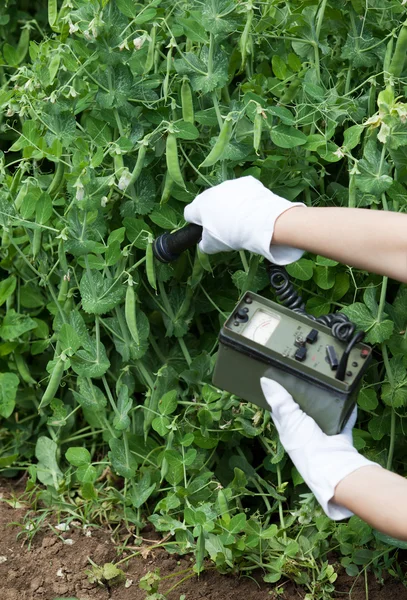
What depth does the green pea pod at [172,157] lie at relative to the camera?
6.23ft

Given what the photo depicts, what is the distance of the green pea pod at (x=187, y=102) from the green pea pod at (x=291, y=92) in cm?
25

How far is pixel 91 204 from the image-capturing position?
6.31 feet

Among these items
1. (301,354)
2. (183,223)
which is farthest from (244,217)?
(183,223)

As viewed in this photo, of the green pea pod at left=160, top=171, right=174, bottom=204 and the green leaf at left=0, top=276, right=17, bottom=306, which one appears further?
the green leaf at left=0, top=276, right=17, bottom=306

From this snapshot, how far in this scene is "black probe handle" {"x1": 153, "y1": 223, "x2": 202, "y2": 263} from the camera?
1838 millimetres

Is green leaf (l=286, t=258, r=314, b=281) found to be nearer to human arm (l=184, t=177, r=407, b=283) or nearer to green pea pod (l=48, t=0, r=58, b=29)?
human arm (l=184, t=177, r=407, b=283)

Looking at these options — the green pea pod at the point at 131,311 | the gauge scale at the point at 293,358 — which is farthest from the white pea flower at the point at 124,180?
the gauge scale at the point at 293,358

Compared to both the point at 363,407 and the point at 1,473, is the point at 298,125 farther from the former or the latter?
the point at 1,473

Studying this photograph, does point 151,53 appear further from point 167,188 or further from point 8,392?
point 8,392

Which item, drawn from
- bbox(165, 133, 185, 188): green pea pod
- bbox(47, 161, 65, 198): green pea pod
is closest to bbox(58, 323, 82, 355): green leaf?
bbox(47, 161, 65, 198): green pea pod

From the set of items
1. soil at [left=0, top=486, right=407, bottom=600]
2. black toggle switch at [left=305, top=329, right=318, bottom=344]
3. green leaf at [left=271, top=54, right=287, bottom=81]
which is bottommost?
soil at [left=0, top=486, right=407, bottom=600]

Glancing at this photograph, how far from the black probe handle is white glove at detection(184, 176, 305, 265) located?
1.8 inches

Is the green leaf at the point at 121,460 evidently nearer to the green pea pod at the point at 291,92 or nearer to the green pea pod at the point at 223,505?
the green pea pod at the point at 223,505

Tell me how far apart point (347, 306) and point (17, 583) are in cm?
107
